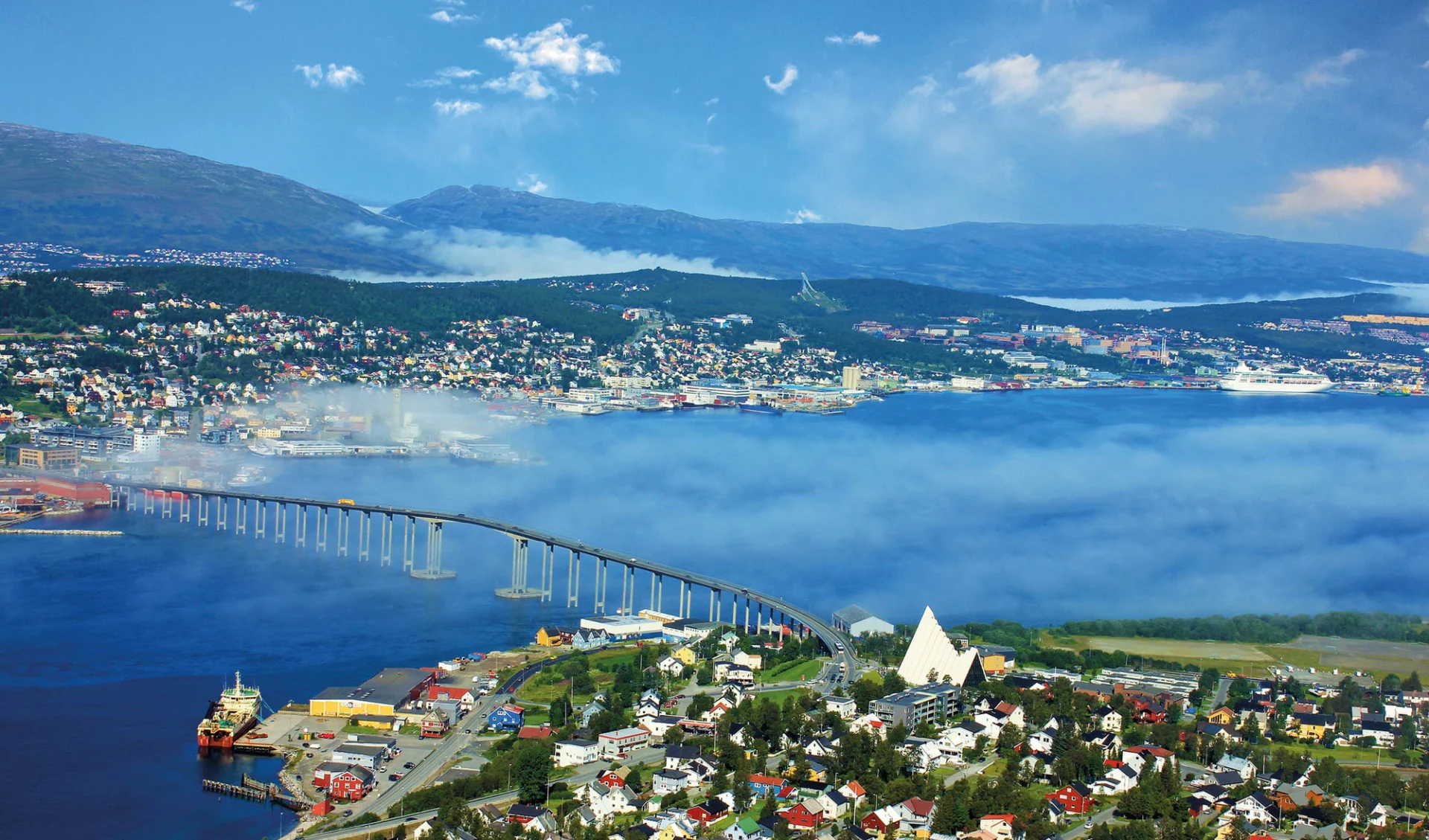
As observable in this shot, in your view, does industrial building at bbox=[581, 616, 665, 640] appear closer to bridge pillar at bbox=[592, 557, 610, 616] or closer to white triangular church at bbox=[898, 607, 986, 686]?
bridge pillar at bbox=[592, 557, 610, 616]

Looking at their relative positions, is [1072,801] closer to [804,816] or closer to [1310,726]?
[804,816]

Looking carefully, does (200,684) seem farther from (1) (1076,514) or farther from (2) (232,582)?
(1) (1076,514)

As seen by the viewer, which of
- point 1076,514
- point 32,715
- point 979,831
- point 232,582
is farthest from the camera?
point 1076,514

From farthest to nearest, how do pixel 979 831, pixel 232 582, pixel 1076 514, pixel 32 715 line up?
pixel 1076 514 < pixel 232 582 < pixel 32 715 < pixel 979 831

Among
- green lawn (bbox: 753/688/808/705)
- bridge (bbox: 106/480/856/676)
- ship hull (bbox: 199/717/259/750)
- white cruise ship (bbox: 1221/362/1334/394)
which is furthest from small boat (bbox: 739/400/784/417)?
ship hull (bbox: 199/717/259/750)

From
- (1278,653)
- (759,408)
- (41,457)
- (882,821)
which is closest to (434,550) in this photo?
(41,457)

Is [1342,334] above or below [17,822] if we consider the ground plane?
above

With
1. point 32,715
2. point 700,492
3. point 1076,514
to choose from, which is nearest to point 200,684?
point 32,715
